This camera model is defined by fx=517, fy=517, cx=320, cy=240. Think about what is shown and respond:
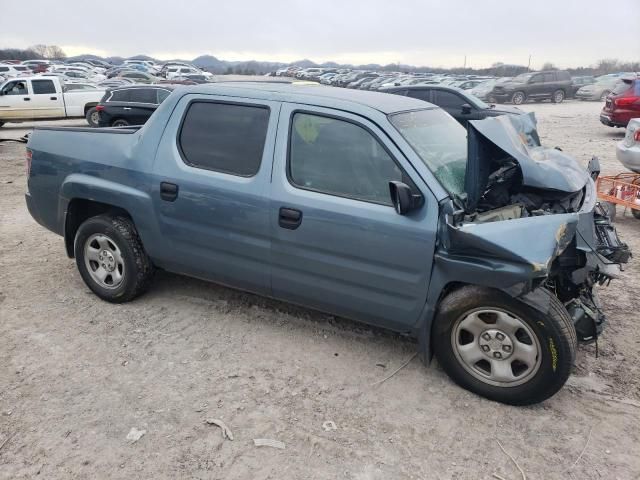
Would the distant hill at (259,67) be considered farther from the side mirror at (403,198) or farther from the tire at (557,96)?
the side mirror at (403,198)

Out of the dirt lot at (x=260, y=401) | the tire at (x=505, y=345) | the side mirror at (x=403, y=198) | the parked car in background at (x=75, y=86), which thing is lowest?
the dirt lot at (x=260, y=401)

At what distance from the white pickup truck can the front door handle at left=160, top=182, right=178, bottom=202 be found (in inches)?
577

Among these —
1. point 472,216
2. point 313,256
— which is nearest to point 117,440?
point 313,256

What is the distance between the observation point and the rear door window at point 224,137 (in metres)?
3.60

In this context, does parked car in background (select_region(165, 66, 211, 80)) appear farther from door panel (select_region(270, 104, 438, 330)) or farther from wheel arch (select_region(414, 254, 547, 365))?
wheel arch (select_region(414, 254, 547, 365))

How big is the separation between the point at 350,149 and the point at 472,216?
884 millimetres

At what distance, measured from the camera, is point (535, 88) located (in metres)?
26.4

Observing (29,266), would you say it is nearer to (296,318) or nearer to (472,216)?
(296,318)

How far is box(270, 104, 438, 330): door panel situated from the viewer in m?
3.10

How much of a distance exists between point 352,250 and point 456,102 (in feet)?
30.4

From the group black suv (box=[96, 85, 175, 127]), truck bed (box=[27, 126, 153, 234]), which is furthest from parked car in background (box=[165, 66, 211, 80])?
truck bed (box=[27, 126, 153, 234])

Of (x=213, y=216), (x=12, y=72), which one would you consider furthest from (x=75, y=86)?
(x=12, y=72)

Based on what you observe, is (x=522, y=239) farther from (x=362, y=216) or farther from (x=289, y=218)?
(x=289, y=218)

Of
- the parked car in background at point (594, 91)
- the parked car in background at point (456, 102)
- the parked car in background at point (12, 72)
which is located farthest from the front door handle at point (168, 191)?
the parked car in background at point (12, 72)
